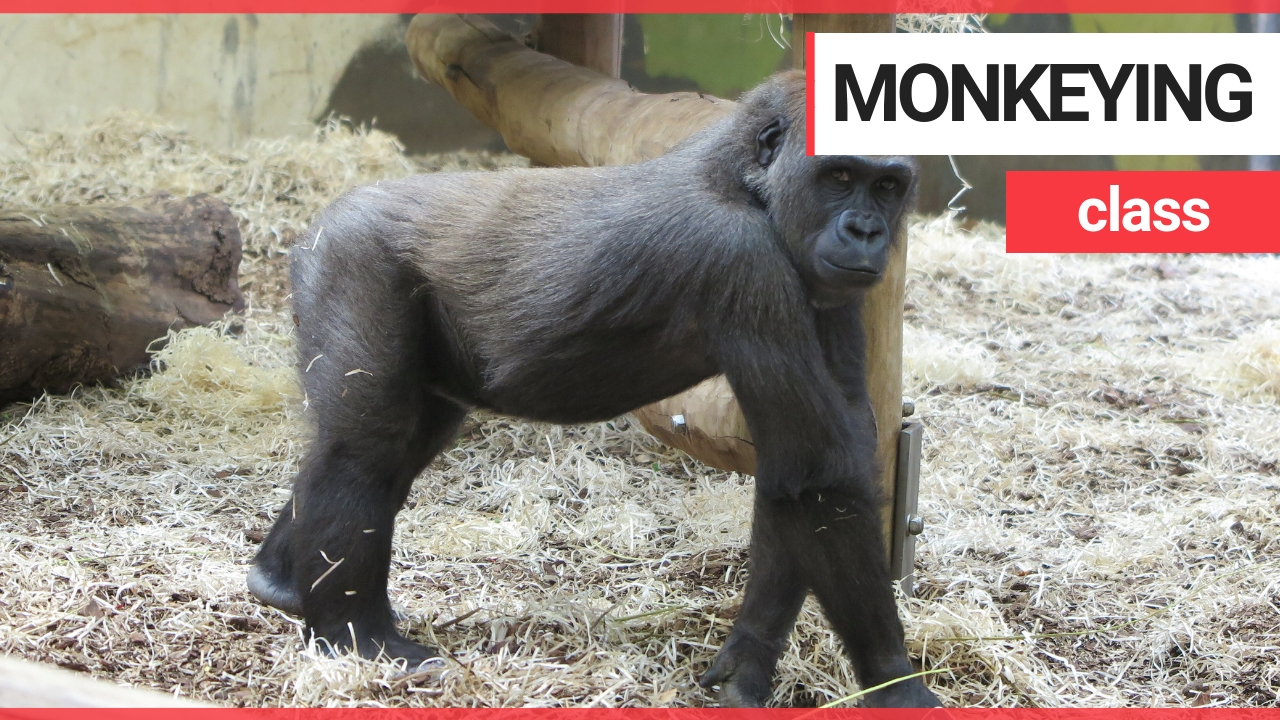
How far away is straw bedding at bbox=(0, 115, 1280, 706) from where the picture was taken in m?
3.30

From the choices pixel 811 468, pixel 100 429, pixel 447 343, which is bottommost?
pixel 100 429

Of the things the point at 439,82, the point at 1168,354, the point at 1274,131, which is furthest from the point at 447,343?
the point at 1168,354

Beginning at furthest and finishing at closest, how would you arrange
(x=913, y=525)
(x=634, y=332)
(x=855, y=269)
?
(x=913, y=525)
(x=634, y=332)
(x=855, y=269)

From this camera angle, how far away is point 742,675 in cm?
313

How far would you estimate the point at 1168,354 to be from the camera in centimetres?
668

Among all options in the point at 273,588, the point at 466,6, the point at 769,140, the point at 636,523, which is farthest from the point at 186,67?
the point at 769,140

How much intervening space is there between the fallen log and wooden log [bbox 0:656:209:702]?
1.71 metres

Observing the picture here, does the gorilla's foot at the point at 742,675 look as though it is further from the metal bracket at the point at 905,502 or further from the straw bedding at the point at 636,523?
the metal bracket at the point at 905,502

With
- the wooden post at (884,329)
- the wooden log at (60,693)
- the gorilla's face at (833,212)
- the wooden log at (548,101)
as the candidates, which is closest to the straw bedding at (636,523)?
the wooden post at (884,329)

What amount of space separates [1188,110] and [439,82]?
13.3 ft

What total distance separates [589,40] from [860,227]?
136 inches

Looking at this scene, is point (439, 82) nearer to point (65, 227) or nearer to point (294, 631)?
point (65, 227)

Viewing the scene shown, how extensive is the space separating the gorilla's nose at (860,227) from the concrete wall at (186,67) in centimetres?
697

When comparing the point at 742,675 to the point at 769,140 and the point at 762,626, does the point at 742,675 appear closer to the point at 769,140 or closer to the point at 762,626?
the point at 762,626
